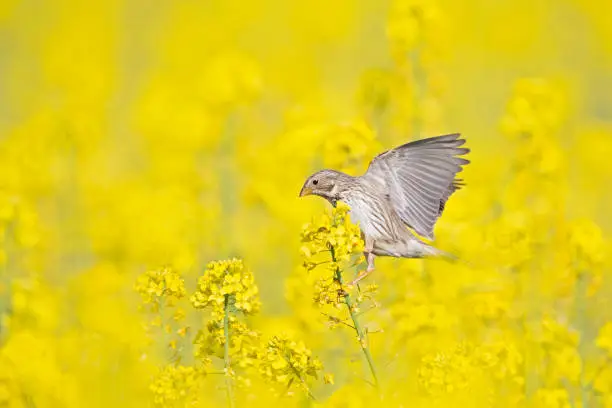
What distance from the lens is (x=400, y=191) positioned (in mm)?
4301

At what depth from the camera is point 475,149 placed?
10492mm

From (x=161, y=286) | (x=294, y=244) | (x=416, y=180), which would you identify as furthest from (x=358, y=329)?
(x=294, y=244)

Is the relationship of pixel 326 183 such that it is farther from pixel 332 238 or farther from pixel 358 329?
pixel 358 329

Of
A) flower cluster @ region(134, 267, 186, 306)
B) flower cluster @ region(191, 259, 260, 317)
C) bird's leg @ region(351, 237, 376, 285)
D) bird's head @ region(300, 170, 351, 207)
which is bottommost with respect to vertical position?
flower cluster @ region(191, 259, 260, 317)

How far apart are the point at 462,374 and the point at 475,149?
22.9 feet

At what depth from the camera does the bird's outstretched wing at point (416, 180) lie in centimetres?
417

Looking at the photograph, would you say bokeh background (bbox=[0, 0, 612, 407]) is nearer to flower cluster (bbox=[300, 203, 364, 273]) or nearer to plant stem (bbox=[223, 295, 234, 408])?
plant stem (bbox=[223, 295, 234, 408])

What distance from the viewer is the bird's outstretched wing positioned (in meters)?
4.17

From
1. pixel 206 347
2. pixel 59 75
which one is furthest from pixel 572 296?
pixel 59 75

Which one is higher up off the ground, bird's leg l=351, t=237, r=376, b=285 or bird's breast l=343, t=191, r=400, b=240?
bird's breast l=343, t=191, r=400, b=240

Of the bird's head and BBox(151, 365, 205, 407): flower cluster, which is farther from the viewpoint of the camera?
the bird's head

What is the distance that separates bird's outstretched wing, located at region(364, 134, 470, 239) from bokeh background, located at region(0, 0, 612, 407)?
474 millimetres

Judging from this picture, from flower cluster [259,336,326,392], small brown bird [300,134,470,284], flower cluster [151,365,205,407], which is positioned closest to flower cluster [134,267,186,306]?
flower cluster [151,365,205,407]

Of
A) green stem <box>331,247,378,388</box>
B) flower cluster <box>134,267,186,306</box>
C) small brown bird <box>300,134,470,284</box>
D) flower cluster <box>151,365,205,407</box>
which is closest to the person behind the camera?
green stem <box>331,247,378,388</box>
